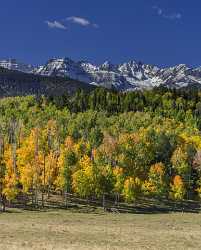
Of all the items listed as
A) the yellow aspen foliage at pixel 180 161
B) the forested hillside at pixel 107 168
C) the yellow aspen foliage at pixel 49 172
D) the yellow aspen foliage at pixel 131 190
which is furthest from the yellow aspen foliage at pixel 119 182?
the yellow aspen foliage at pixel 180 161

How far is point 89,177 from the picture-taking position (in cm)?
12000

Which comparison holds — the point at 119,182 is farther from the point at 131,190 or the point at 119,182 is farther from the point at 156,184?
the point at 156,184

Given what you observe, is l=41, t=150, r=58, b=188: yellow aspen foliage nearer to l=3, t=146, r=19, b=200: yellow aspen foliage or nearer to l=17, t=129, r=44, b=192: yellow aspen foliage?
l=17, t=129, r=44, b=192: yellow aspen foliage

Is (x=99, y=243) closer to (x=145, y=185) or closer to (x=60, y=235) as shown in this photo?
(x=60, y=235)

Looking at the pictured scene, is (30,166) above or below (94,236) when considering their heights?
above

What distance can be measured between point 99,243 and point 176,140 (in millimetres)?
126611

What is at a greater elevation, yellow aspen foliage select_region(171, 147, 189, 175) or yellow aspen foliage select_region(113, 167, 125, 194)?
yellow aspen foliage select_region(171, 147, 189, 175)

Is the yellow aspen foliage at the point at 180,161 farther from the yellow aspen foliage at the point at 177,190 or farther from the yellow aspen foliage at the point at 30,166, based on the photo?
the yellow aspen foliage at the point at 30,166

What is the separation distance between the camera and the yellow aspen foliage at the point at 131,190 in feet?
399

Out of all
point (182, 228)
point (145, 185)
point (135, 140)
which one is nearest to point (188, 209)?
point (145, 185)

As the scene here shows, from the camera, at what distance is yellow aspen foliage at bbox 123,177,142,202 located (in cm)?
12150

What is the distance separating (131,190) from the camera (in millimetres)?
122125

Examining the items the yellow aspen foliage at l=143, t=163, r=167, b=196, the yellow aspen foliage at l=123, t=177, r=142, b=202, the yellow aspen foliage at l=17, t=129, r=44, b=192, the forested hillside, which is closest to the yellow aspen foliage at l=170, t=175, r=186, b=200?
the forested hillside

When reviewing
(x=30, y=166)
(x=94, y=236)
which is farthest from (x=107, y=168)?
(x=94, y=236)
